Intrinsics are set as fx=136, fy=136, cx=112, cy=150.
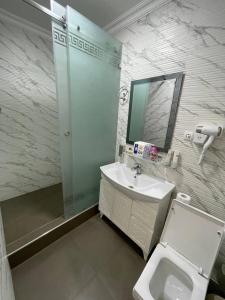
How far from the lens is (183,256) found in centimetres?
109

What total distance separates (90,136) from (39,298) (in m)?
1.50

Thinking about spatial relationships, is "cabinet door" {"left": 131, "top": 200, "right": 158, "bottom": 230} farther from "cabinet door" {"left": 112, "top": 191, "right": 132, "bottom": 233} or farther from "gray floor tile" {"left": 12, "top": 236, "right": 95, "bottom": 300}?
"gray floor tile" {"left": 12, "top": 236, "right": 95, "bottom": 300}

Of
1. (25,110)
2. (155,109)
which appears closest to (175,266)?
(155,109)

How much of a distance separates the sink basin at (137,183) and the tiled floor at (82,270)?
0.69 metres

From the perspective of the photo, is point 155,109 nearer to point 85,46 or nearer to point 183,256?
point 85,46

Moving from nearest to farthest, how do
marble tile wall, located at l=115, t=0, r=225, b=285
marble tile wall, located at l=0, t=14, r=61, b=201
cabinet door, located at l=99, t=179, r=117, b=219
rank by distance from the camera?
marble tile wall, located at l=115, t=0, r=225, b=285
cabinet door, located at l=99, t=179, r=117, b=219
marble tile wall, located at l=0, t=14, r=61, b=201

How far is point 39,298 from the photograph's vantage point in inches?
42.5

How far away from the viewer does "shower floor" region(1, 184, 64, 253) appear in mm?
1433

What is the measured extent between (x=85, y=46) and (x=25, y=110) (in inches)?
49.1

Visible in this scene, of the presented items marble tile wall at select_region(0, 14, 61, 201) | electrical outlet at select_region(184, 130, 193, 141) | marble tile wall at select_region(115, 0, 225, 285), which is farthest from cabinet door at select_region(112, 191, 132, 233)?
marble tile wall at select_region(0, 14, 61, 201)

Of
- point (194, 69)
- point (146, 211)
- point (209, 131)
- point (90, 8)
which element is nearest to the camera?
point (209, 131)

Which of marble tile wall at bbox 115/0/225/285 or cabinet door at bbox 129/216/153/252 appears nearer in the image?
marble tile wall at bbox 115/0/225/285

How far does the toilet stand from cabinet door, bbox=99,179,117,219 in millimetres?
652

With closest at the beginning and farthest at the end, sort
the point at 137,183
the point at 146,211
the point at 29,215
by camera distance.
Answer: the point at 146,211, the point at 137,183, the point at 29,215
